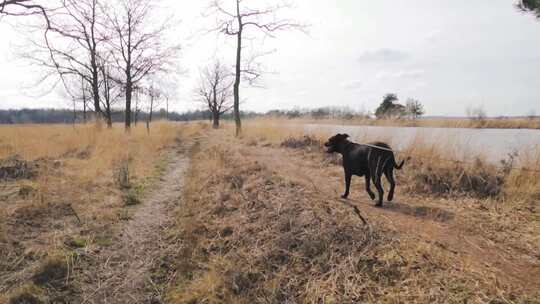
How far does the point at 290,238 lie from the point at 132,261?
5.91 feet

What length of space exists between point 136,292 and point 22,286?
3.27 ft

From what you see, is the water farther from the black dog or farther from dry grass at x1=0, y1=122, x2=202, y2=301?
dry grass at x1=0, y1=122, x2=202, y2=301

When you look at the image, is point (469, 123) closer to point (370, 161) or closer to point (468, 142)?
point (468, 142)

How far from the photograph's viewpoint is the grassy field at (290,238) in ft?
8.14

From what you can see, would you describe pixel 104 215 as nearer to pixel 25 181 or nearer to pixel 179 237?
pixel 179 237

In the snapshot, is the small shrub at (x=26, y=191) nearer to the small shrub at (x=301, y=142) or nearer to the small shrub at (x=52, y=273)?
the small shrub at (x=52, y=273)

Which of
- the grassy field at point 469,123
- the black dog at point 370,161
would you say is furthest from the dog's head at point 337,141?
the grassy field at point 469,123

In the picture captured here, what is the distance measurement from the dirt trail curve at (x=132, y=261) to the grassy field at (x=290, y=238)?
0.02 m

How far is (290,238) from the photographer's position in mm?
3256

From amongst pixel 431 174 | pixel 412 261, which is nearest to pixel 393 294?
pixel 412 261

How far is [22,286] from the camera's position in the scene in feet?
8.98

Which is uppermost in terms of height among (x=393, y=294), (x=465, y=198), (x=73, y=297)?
(x=465, y=198)

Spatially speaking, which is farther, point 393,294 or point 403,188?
point 403,188

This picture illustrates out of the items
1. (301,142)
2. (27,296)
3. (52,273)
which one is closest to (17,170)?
(52,273)
